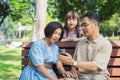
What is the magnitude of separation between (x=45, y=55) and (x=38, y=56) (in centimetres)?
13

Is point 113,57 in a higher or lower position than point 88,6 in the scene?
higher

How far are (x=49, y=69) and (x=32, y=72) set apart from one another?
0.23m

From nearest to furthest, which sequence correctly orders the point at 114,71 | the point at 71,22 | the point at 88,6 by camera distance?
the point at 114,71 → the point at 71,22 → the point at 88,6

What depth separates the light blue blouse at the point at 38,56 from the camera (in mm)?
4132

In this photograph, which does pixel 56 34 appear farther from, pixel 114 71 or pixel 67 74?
pixel 114 71

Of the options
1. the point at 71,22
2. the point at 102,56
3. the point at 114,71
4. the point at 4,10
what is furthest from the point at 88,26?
the point at 4,10

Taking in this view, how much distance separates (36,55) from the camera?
413 centimetres

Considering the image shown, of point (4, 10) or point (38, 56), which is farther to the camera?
point (4, 10)

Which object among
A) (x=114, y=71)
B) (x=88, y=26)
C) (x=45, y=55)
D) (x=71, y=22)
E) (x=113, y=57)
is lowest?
(x=114, y=71)

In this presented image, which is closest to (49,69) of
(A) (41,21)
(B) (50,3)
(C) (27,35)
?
(A) (41,21)

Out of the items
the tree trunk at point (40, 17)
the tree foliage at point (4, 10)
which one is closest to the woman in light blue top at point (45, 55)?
the tree trunk at point (40, 17)

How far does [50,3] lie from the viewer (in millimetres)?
31578

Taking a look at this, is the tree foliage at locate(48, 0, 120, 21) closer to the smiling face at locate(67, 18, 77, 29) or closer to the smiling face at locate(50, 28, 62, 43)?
the smiling face at locate(67, 18, 77, 29)

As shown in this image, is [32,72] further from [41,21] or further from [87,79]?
[41,21]
